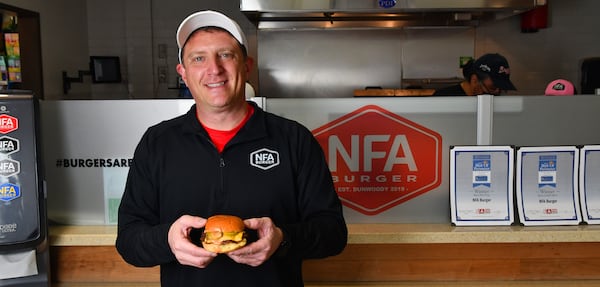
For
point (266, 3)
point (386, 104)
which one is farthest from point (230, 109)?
point (266, 3)

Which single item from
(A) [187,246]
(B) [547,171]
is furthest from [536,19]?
(A) [187,246]

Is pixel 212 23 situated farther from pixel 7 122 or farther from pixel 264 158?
pixel 7 122

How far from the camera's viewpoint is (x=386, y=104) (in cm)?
220

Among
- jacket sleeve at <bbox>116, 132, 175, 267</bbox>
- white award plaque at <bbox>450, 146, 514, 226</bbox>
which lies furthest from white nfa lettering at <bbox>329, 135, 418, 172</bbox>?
jacket sleeve at <bbox>116, 132, 175, 267</bbox>

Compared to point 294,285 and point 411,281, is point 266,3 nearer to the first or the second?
point 411,281

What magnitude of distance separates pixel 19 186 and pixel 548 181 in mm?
1937

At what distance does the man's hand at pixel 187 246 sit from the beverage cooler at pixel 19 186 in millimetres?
877

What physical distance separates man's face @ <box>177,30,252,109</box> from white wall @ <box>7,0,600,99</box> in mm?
4295

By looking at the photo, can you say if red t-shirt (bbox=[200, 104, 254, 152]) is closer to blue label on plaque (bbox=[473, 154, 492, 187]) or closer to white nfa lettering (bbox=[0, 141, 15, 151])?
white nfa lettering (bbox=[0, 141, 15, 151])

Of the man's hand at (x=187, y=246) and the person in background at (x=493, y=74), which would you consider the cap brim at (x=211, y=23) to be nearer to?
the man's hand at (x=187, y=246)

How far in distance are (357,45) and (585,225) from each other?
400 cm

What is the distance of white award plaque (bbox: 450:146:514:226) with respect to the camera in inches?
84.3

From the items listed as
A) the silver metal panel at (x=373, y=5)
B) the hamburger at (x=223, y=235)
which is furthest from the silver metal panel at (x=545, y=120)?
the silver metal panel at (x=373, y=5)

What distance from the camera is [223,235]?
1239mm
